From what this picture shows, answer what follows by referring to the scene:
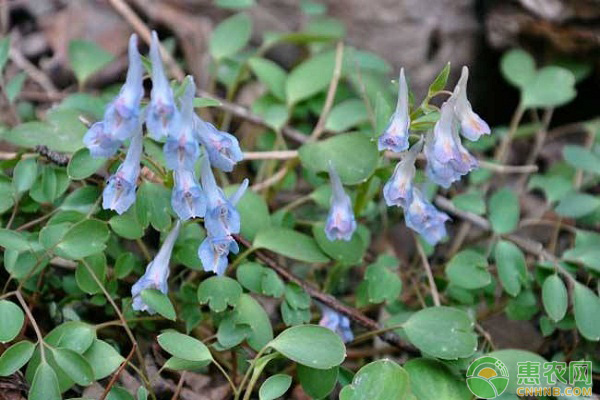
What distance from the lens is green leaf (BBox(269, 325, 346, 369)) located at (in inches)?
70.6

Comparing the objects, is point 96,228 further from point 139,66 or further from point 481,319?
point 481,319

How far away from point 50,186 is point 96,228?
0.24 meters

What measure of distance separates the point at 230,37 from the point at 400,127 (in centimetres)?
129

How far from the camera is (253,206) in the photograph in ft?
7.36

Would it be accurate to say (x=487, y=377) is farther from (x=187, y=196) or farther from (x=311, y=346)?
(x=187, y=196)

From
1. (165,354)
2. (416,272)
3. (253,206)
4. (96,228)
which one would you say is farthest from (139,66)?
(416,272)

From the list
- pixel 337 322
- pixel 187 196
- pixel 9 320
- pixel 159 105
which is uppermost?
pixel 159 105

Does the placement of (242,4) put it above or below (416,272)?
above

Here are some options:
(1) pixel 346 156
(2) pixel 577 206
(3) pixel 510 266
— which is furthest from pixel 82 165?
(2) pixel 577 206

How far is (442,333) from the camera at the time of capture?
2018 mm

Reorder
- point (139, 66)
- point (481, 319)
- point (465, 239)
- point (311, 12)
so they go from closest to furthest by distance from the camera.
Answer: point (139, 66)
point (481, 319)
point (465, 239)
point (311, 12)

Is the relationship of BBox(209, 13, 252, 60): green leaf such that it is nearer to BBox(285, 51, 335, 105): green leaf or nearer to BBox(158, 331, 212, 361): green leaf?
BBox(285, 51, 335, 105): green leaf

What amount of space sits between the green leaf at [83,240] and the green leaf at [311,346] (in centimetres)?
52

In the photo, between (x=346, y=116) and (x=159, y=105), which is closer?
(x=159, y=105)
